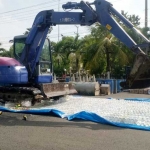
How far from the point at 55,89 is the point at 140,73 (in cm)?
362

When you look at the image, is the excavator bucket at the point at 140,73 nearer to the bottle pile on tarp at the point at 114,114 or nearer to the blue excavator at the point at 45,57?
the blue excavator at the point at 45,57

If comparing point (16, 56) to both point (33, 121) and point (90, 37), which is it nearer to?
point (33, 121)

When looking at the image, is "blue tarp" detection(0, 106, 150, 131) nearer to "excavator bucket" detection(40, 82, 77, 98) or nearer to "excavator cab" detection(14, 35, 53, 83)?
"excavator bucket" detection(40, 82, 77, 98)

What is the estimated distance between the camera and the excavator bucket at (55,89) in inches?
399

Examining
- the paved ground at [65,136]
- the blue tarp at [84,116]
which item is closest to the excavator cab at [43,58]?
the blue tarp at [84,116]

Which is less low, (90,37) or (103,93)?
(90,37)

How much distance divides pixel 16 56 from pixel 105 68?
52.2 ft

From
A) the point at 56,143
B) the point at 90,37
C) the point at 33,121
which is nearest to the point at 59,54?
the point at 90,37

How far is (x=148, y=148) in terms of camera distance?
5.23 meters

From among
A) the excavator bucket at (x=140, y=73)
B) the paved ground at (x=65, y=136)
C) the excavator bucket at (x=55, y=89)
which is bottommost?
the paved ground at (x=65, y=136)

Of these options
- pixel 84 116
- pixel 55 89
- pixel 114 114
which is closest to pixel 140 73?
pixel 114 114

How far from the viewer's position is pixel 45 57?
1127cm

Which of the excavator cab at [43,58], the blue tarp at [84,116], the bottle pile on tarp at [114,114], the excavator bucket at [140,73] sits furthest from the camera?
the excavator cab at [43,58]

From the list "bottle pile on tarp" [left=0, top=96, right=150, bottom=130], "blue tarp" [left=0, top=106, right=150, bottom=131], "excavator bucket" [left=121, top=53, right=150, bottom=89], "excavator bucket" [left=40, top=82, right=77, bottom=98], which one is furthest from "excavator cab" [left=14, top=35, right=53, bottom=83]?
"excavator bucket" [left=121, top=53, right=150, bottom=89]
